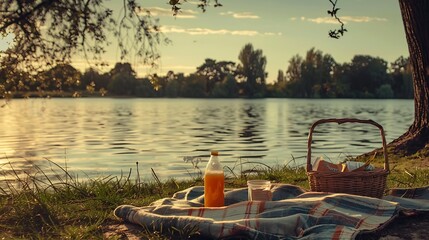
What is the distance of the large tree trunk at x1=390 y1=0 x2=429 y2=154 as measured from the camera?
10.5 metres

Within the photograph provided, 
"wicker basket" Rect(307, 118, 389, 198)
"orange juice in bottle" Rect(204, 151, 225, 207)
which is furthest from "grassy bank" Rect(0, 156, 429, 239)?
"wicker basket" Rect(307, 118, 389, 198)

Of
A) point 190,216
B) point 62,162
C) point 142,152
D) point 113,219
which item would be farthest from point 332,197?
point 142,152

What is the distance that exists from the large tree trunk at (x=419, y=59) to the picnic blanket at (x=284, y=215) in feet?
17.1

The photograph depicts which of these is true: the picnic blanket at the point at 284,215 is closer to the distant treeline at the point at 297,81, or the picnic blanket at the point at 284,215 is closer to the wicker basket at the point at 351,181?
the wicker basket at the point at 351,181

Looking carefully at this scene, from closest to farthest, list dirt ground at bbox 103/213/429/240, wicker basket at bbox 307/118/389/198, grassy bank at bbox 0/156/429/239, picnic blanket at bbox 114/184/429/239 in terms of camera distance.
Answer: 1. picnic blanket at bbox 114/184/429/239
2. dirt ground at bbox 103/213/429/240
3. grassy bank at bbox 0/156/429/239
4. wicker basket at bbox 307/118/389/198

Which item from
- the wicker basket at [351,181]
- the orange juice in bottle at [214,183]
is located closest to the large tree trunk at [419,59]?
the wicker basket at [351,181]

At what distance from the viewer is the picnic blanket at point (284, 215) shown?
191 inches

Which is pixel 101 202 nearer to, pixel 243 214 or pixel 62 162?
pixel 243 214

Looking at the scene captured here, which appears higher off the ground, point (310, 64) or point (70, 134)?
point (310, 64)

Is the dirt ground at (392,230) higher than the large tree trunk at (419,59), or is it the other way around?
the large tree trunk at (419,59)

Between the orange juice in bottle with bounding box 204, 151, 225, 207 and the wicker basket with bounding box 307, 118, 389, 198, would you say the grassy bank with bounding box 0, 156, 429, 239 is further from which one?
the wicker basket with bounding box 307, 118, 389, 198

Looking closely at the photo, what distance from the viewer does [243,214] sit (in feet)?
17.3

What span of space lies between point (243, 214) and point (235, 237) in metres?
0.42

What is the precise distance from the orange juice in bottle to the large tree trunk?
6444 mm
